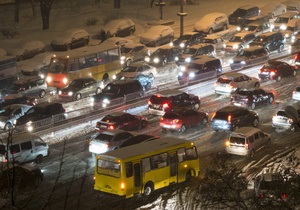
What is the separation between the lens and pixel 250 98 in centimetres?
3862

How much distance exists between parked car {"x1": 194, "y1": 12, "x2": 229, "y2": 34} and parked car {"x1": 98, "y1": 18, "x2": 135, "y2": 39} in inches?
220

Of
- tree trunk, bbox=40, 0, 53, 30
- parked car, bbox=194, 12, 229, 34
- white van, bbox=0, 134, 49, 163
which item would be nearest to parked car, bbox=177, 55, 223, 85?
parked car, bbox=194, 12, 229, 34

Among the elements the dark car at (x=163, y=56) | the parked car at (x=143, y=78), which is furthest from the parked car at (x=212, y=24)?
the parked car at (x=143, y=78)

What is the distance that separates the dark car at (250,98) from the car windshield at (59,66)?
1120cm

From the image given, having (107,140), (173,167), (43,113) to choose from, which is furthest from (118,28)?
(173,167)

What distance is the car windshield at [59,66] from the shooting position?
4406 centimetres

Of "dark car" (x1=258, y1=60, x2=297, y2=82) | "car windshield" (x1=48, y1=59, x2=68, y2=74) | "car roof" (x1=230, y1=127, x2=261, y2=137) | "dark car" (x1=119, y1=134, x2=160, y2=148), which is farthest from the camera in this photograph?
"dark car" (x1=258, y1=60, x2=297, y2=82)

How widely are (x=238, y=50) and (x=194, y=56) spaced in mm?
4795

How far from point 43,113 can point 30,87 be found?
8.99 m

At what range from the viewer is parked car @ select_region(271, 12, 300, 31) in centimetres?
5972

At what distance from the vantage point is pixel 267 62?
4644cm

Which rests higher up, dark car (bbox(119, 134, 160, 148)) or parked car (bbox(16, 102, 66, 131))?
dark car (bbox(119, 134, 160, 148))

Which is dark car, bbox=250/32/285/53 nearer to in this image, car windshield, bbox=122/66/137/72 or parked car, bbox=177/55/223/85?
parked car, bbox=177/55/223/85

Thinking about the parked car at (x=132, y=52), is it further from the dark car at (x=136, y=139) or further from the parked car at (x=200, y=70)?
the dark car at (x=136, y=139)
